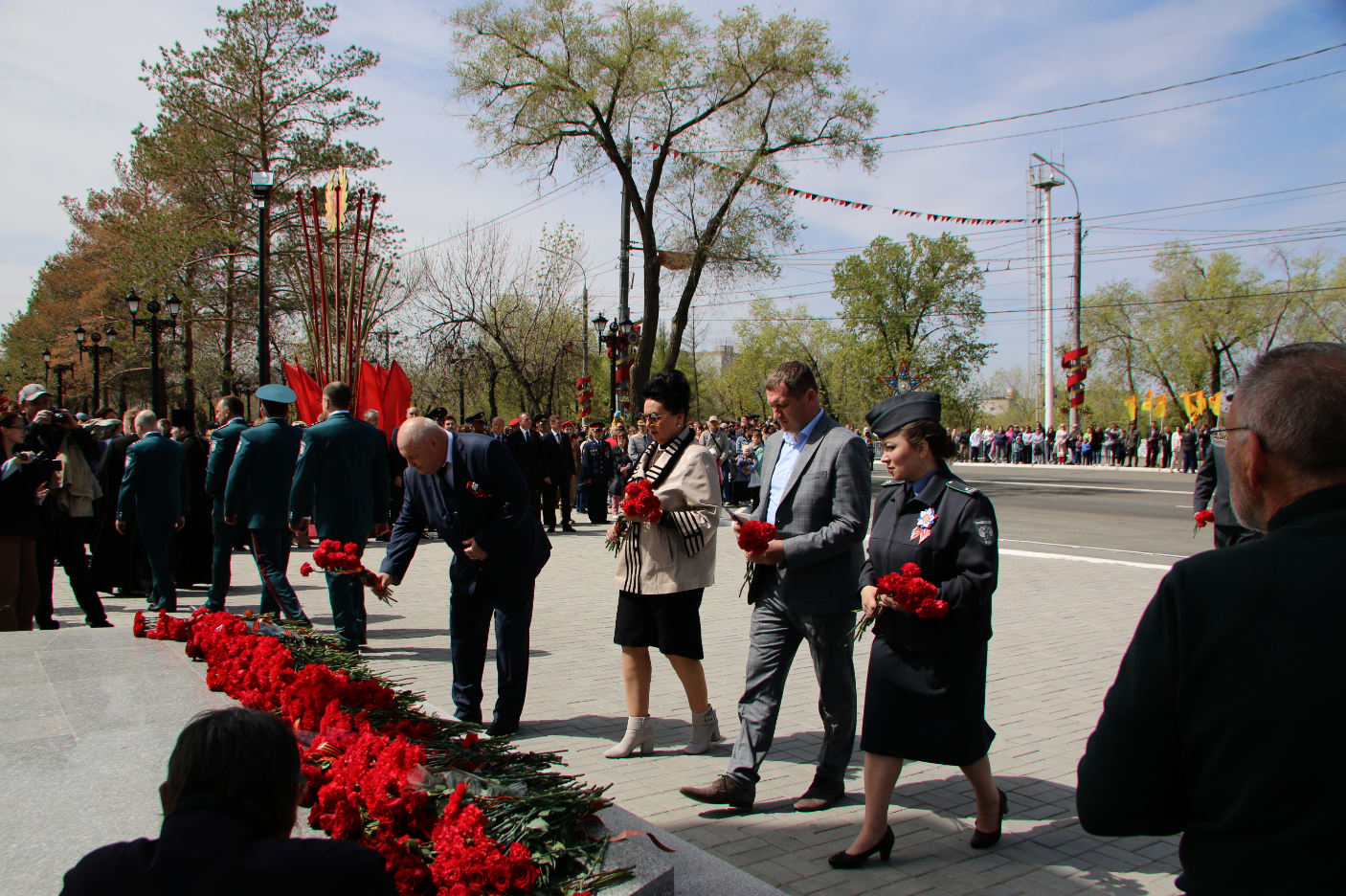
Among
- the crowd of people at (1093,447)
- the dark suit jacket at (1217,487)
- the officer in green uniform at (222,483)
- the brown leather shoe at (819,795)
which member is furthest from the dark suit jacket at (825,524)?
the crowd of people at (1093,447)

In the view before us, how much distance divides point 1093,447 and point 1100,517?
1141 inches

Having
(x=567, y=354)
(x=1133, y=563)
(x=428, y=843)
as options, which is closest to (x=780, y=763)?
(x=428, y=843)

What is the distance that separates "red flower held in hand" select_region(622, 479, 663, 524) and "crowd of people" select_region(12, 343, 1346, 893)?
0.6 inches

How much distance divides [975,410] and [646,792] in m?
64.8

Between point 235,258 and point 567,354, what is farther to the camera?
point 567,354

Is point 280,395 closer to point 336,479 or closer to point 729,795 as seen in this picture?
point 336,479

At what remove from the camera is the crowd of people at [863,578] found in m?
1.48

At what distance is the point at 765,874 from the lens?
3742 mm

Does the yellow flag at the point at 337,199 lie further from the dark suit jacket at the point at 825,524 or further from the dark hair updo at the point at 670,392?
the dark suit jacket at the point at 825,524

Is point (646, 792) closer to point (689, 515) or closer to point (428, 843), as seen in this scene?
point (689, 515)

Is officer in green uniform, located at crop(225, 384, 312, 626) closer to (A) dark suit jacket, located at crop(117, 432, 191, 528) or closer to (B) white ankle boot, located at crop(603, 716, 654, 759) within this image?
(A) dark suit jacket, located at crop(117, 432, 191, 528)

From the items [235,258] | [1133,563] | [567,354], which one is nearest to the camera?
[1133,563]

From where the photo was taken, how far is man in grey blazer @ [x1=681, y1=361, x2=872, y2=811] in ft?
14.3

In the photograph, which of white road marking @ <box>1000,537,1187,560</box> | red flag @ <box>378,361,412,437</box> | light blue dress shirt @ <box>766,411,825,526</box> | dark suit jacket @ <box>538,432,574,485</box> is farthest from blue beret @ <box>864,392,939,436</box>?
dark suit jacket @ <box>538,432,574,485</box>
